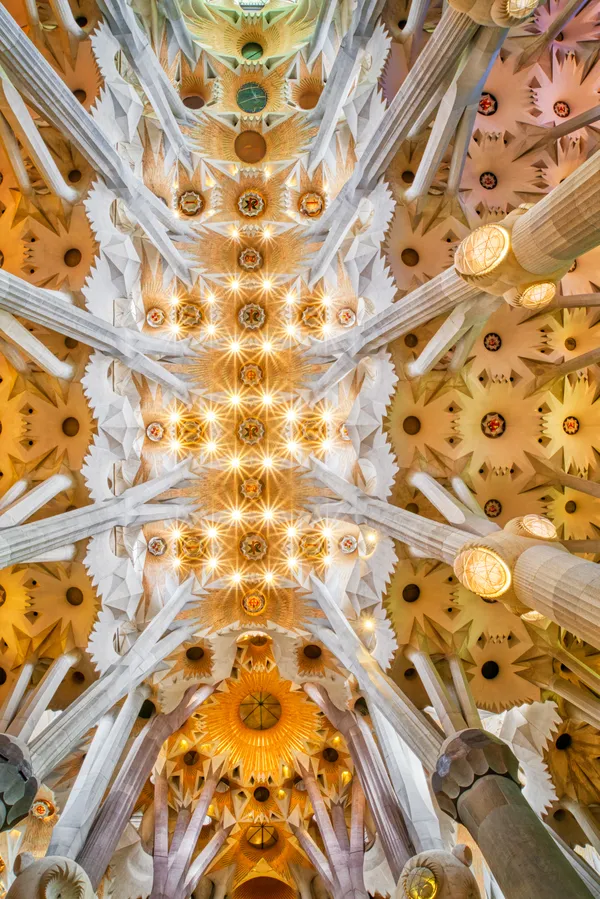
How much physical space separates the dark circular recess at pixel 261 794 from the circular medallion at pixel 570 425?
10821mm

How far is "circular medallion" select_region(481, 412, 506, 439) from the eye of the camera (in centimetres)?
1135

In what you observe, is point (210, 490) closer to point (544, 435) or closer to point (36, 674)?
point (36, 674)

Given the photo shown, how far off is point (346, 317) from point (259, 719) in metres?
9.78

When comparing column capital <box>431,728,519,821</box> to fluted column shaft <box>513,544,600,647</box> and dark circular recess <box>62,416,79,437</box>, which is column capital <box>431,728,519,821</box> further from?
dark circular recess <box>62,416,79,437</box>

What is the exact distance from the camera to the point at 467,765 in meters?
7.21

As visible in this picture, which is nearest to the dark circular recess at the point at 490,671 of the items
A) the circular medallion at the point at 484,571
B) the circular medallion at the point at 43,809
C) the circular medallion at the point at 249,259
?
the circular medallion at the point at 484,571

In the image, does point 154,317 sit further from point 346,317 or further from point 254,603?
point 254,603

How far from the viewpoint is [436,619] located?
1138 cm

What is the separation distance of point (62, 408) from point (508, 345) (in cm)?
795

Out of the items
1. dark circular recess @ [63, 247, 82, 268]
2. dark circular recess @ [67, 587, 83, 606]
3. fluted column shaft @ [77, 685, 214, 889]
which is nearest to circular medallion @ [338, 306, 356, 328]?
dark circular recess @ [63, 247, 82, 268]

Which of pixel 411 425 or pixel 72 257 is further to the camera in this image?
pixel 411 425

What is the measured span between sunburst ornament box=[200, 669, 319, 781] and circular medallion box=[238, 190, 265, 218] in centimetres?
1073

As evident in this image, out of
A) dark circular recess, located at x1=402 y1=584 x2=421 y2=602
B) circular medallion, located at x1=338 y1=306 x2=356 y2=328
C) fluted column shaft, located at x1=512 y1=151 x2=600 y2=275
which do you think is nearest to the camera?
fluted column shaft, located at x1=512 y1=151 x2=600 y2=275

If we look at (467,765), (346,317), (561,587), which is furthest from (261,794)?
(561,587)
